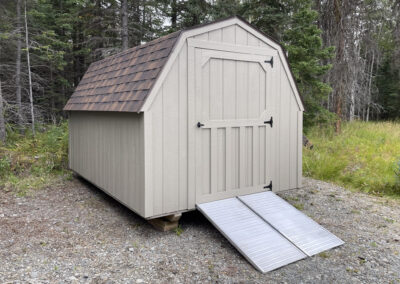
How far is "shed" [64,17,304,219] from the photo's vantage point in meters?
3.68

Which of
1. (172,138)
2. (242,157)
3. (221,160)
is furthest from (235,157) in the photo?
(172,138)

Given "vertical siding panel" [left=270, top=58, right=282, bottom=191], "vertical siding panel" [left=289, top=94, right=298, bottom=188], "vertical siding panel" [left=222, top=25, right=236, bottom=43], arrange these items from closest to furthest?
1. "vertical siding panel" [left=222, top=25, right=236, bottom=43]
2. "vertical siding panel" [left=270, top=58, right=282, bottom=191]
3. "vertical siding panel" [left=289, top=94, right=298, bottom=188]

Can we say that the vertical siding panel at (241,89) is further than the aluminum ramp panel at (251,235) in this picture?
Yes

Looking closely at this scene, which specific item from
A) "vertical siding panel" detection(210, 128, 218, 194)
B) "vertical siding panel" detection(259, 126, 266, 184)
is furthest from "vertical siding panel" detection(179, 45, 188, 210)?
"vertical siding panel" detection(259, 126, 266, 184)

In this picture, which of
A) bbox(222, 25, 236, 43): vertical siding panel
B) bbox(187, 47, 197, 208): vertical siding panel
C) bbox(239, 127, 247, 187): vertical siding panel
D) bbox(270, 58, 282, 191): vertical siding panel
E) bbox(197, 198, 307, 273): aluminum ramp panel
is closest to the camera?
bbox(197, 198, 307, 273): aluminum ramp panel

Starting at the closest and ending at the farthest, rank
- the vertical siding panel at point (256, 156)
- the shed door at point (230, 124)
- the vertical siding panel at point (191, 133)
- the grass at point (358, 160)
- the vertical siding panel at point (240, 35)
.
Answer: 1. the vertical siding panel at point (191, 133)
2. the shed door at point (230, 124)
3. the vertical siding panel at point (240, 35)
4. the vertical siding panel at point (256, 156)
5. the grass at point (358, 160)

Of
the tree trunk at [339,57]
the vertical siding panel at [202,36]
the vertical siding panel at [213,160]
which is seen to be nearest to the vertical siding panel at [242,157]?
the vertical siding panel at [213,160]

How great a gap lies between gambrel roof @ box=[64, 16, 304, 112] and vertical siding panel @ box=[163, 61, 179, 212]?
184 mm

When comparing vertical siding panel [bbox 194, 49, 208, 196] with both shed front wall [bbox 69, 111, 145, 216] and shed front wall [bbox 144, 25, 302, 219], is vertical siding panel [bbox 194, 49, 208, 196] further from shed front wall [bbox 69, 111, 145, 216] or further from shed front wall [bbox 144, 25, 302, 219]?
shed front wall [bbox 69, 111, 145, 216]

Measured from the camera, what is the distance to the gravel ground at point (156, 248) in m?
2.95

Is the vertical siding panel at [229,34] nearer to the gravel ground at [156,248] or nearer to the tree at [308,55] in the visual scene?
the gravel ground at [156,248]

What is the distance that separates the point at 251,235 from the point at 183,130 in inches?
56.9

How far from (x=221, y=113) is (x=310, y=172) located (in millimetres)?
3563

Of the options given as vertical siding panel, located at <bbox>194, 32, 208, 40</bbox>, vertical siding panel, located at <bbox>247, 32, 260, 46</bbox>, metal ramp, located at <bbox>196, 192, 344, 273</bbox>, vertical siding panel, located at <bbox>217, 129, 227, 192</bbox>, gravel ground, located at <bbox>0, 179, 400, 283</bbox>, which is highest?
vertical siding panel, located at <bbox>247, 32, 260, 46</bbox>
